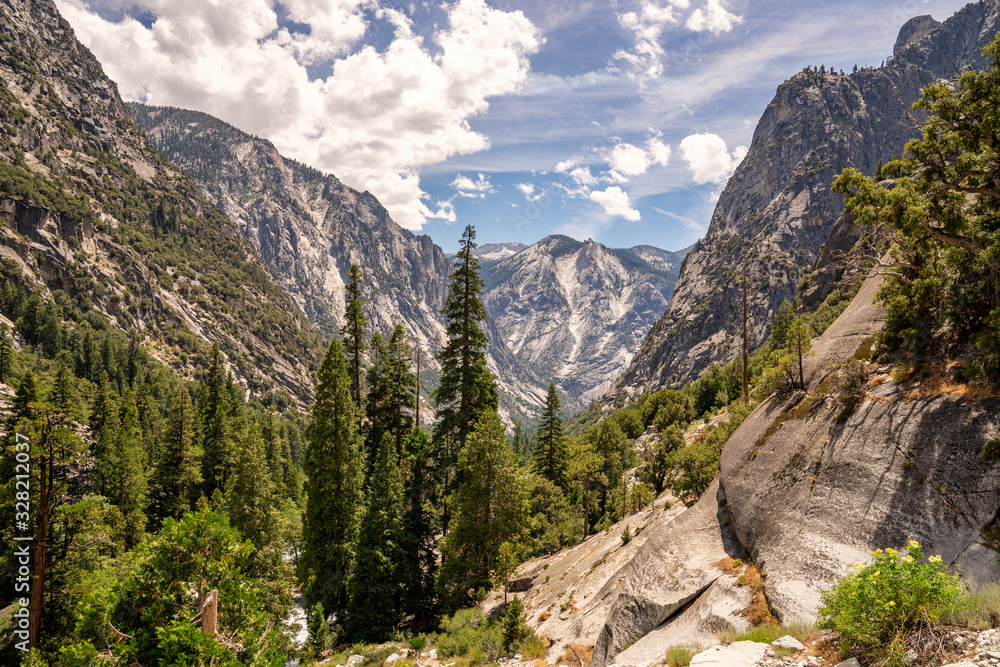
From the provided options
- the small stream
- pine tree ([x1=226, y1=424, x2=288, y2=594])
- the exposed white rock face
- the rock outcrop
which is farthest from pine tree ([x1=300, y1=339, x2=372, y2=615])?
the exposed white rock face

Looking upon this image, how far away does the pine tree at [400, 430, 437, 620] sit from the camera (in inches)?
1019

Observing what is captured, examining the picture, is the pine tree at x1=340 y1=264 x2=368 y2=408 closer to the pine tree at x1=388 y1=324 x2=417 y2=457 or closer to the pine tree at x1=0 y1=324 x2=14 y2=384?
the pine tree at x1=388 y1=324 x2=417 y2=457

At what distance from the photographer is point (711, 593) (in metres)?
11.2

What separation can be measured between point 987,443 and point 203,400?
61.7m

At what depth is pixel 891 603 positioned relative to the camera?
19.2 ft

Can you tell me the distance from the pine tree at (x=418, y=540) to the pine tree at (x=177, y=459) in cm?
2478

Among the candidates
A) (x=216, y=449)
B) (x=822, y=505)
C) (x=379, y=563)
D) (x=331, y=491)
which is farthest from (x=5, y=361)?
(x=822, y=505)

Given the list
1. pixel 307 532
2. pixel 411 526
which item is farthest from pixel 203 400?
pixel 411 526

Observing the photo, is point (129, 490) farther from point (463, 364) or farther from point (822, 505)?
point (822, 505)

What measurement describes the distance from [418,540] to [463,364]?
11227 mm

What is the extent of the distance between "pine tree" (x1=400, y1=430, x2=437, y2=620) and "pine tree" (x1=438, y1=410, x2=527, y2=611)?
2445mm

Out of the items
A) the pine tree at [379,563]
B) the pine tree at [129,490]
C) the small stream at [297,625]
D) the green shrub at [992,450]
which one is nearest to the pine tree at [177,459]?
the pine tree at [129,490]

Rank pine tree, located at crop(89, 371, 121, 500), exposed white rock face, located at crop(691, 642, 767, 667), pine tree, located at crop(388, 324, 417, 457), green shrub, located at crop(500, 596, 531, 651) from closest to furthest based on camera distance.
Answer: exposed white rock face, located at crop(691, 642, 767, 667)
green shrub, located at crop(500, 596, 531, 651)
pine tree, located at crop(388, 324, 417, 457)
pine tree, located at crop(89, 371, 121, 500)

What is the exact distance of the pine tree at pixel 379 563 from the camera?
957 inches
